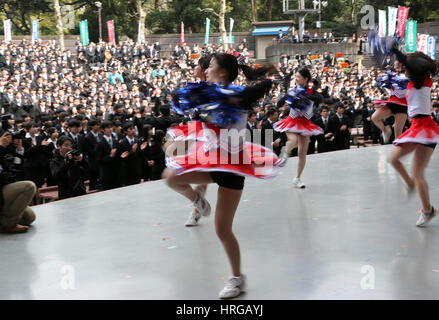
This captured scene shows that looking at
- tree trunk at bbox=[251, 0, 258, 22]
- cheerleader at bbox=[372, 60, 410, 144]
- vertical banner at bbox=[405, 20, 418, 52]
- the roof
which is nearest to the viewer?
cheerleader at bbox=[372, 60, 410, 144]

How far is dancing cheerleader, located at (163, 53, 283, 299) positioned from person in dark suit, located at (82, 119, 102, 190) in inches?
162

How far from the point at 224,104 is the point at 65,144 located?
12.8 feet

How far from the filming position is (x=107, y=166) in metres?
7.15

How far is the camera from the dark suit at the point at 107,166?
23.4 ft

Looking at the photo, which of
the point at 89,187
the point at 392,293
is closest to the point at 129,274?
the point at 392,293

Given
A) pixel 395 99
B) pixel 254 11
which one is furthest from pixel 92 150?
pixel 254 11

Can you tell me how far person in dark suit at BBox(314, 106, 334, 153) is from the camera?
9.74 meters

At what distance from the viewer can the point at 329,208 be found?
539 cm

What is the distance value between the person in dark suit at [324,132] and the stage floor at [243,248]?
3459mm

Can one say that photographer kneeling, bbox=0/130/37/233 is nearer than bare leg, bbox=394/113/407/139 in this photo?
Yes

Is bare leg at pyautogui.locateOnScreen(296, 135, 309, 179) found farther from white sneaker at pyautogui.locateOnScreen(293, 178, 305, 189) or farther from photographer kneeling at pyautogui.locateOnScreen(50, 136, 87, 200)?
photographer kneeling at pyautogui.locateOnScreen(50, 136, 87, 200)

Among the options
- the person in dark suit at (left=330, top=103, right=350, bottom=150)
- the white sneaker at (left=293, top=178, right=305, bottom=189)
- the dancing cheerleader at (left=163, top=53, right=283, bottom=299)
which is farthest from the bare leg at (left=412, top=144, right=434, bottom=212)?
the person in dark suit at (left=330, top=103, right=350, bottom=150)

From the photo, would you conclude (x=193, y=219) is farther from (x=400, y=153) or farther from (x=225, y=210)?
(x=400, y=153)
